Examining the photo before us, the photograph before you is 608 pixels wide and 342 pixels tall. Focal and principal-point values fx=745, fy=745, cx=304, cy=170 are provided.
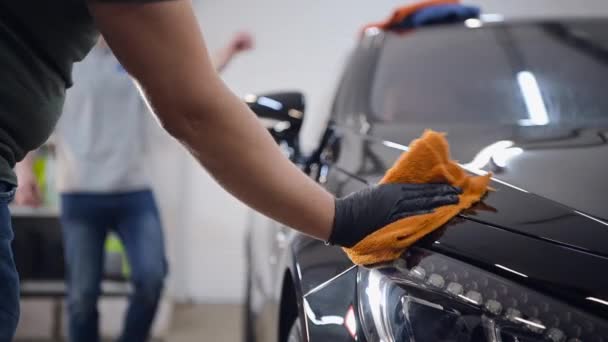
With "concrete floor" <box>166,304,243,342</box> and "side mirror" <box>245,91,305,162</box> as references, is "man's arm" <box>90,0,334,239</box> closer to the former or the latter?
"side mirror" <box>245,91,305,162</box>

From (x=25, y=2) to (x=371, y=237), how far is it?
1.54 ft

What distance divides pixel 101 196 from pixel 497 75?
1378 millimetres

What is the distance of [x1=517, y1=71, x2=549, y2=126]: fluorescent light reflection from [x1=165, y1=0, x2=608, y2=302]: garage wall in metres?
2.03

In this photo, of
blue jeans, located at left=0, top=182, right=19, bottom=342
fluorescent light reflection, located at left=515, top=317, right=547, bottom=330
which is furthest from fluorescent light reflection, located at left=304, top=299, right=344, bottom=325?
blue jeans, located at left=0, top=182, right=19, bottom=342

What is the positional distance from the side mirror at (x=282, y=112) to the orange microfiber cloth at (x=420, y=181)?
2.09 ft

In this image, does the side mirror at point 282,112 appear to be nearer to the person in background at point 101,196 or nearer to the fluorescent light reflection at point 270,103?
the fluorescent light reflection at point 270,103

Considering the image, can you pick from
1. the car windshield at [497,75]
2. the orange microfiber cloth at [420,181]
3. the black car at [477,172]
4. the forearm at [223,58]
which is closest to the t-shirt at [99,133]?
the forearm at [223,58]

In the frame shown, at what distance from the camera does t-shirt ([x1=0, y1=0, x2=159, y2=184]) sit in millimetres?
816

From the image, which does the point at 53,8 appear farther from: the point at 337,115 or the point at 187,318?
the point at 187,318

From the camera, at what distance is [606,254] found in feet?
2.55

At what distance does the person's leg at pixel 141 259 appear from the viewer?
2414mm

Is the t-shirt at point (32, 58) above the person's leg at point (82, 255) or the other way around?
above

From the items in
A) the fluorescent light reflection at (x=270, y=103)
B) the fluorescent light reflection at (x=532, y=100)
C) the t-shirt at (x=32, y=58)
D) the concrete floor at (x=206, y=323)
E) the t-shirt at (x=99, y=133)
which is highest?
the t-shirt at (x=32, y=58)

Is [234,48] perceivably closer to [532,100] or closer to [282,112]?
[282,112]
